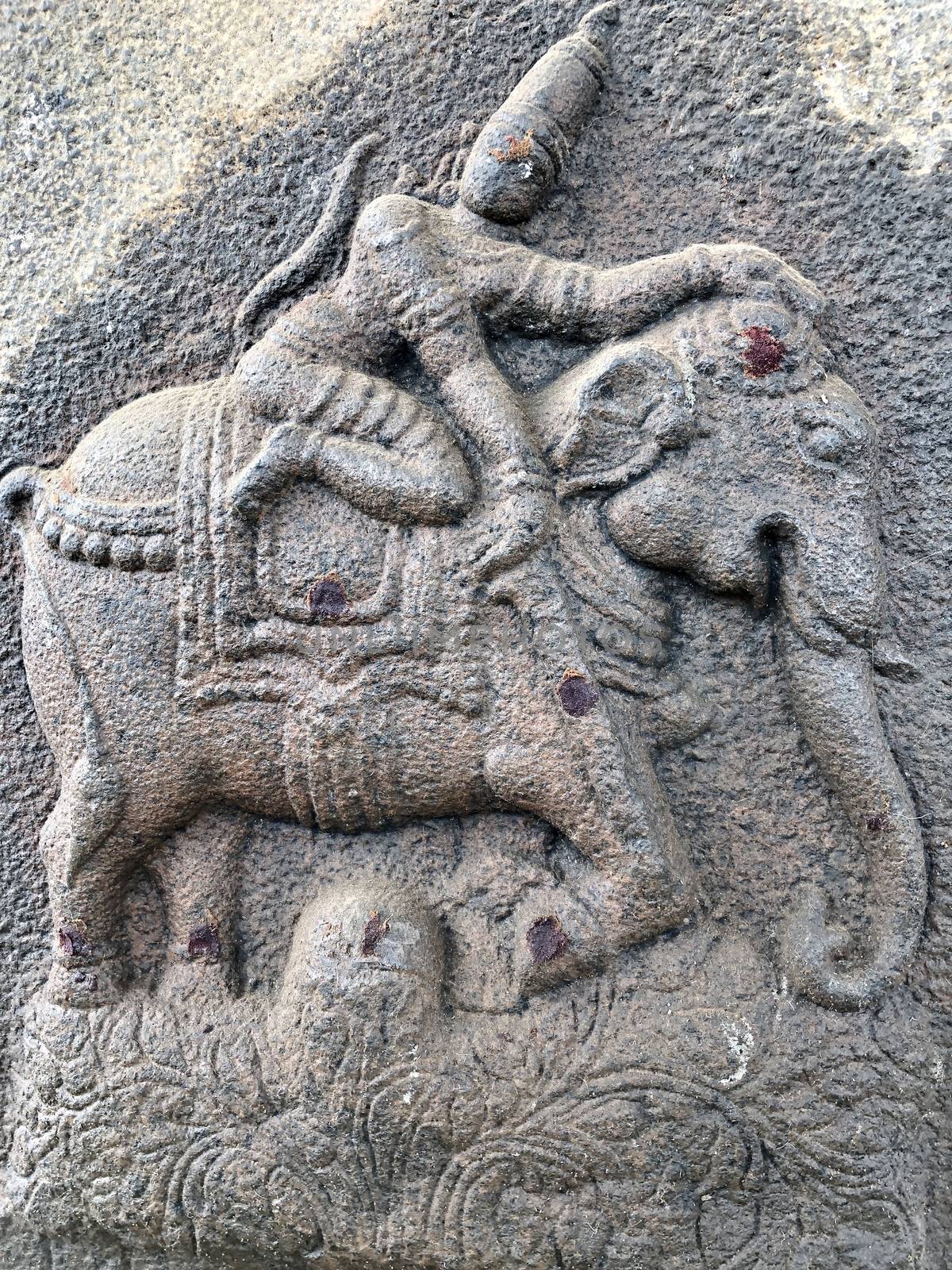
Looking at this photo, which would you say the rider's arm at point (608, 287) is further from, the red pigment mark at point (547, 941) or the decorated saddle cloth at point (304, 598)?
the red pigment mark at point (547, 941)

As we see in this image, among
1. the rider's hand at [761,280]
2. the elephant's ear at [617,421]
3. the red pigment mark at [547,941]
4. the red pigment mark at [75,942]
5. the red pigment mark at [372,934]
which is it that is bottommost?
the red pigment mark at [75,942]

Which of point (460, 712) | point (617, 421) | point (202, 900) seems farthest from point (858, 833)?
point (202, 900)

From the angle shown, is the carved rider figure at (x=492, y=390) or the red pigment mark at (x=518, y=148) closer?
the carved rider figure at (x=492, y=390)

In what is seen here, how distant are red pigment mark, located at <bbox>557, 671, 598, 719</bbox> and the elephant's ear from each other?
31 centimetres

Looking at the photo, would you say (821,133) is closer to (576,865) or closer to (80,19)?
(576,865)

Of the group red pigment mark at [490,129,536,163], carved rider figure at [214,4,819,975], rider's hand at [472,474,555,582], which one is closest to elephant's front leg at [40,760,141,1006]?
carved rider figure at [214,4,819,975]

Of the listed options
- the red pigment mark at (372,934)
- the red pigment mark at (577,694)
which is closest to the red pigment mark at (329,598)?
the red pigment mark at (577,694)

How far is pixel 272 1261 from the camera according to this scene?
179 centimetres

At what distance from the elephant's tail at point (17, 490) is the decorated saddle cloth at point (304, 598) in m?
0.35

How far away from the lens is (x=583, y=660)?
64.9 inches

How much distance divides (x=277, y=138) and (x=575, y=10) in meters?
0.60

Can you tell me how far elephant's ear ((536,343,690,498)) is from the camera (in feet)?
5.45

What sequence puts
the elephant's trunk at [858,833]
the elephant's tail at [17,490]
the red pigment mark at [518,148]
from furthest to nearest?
the elephant's tail at [17,490] → the red pigment mark at [518,148] → the elephant's trunk at [858,833]

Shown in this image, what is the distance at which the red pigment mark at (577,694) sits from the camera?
1.64m
